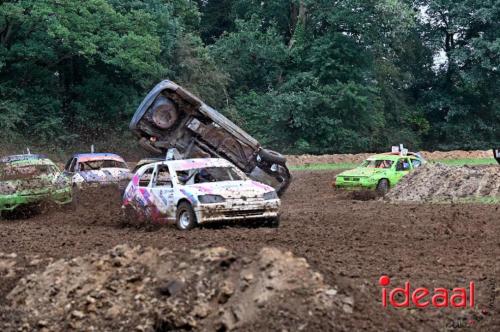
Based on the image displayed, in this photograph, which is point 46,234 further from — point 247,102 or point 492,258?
point 247,102

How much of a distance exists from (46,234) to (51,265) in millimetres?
4773

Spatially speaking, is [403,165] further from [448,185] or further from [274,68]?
[274,68]

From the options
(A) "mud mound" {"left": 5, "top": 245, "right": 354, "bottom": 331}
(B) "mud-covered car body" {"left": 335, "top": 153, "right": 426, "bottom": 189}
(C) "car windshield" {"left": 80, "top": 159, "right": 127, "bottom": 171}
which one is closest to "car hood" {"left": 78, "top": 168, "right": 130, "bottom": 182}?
(C) "car windshield" {"left": 80, "top": 159, "right": 127, "bottom": 171}

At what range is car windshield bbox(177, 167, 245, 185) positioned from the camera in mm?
15953

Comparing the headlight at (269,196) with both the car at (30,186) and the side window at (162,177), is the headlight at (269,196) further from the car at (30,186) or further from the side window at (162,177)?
the car at (30,186)

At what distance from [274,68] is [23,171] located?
35739 mm

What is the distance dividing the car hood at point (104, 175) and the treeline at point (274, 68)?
18.1 m

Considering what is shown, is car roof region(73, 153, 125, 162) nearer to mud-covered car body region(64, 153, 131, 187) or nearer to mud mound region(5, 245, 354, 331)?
mud-covered car body region(64, 153, 131, 187)

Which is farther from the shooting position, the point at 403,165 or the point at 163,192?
the point at 403,165

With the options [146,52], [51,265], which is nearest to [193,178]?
[51,265]

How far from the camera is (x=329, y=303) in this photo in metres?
8.22

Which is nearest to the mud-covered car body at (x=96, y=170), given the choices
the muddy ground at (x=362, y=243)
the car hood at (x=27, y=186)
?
the muddy ground at (x=362, y=243)

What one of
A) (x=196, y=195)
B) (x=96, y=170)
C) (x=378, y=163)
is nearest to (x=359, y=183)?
(x=378, y=163)

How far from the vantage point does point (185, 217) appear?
1508cm
